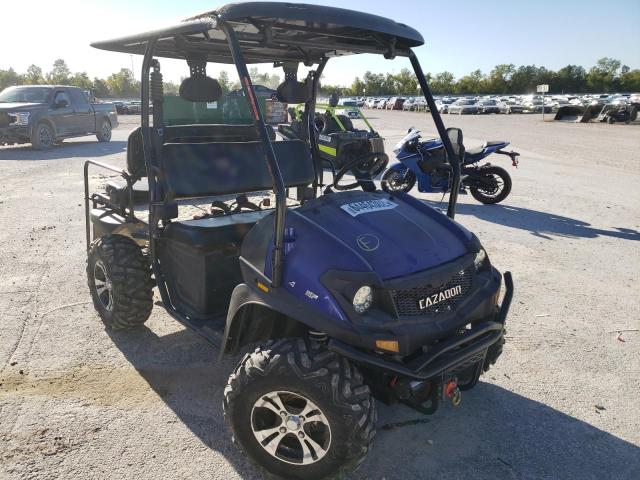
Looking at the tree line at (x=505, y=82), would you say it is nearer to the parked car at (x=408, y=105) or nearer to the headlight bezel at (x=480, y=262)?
the parked car at (x=408, y=105)

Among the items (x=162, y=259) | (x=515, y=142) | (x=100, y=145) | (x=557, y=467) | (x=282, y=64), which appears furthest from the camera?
(x=515, y=142)

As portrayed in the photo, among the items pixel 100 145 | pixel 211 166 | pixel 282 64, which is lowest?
pixel 100 145

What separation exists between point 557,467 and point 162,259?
2774 millimetres

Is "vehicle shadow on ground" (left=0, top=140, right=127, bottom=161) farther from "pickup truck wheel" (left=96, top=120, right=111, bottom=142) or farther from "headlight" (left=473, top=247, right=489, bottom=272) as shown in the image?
"headlight" (left=473, top=247, right=489, bottom=272)

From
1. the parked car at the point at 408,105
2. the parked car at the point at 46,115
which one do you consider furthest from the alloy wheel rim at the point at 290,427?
the parked car at the point at 408,105

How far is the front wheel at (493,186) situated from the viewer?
28.7 ft

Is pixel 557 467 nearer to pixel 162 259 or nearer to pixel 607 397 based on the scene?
pixel 607 397

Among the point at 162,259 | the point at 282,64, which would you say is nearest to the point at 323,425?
the point at 162,259

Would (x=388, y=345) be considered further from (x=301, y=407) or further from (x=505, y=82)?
(x=505, y=82)

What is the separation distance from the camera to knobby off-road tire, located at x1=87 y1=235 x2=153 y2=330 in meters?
3.66

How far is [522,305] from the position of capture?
15.3 feet

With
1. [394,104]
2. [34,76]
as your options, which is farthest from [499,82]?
[34,76]

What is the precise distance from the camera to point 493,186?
8797mm

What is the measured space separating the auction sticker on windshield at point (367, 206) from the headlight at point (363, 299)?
0.56m
